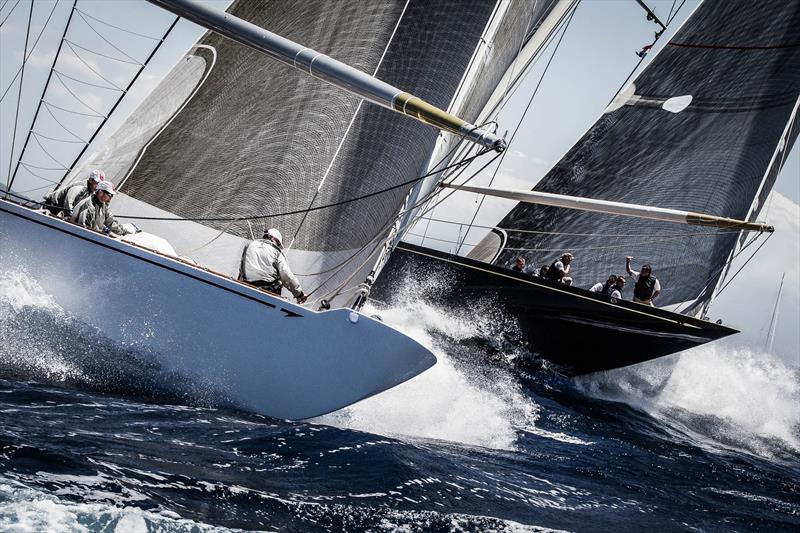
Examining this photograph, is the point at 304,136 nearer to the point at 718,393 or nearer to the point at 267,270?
the point at 267,270

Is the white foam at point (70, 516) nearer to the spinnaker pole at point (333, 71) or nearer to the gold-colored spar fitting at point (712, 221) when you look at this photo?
the spinnaker pole at point (333, 71)

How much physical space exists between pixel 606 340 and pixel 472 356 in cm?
224

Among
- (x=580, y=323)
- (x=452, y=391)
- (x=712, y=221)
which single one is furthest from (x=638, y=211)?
(x=580, y=323)

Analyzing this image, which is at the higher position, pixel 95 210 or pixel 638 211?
pixel 638 211

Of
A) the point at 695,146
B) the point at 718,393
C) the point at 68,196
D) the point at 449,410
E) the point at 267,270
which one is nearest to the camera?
the point at 267,270

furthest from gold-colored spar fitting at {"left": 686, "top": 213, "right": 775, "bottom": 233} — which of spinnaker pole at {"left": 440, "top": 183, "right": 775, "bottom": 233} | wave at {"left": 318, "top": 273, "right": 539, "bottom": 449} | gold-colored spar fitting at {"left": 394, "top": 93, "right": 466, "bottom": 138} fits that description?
gold-colored spar fitting at {"left": 394, "top": 93, "right": 466, "bottom": 138}

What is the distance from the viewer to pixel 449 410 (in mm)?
7621

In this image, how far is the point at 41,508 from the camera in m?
3.48

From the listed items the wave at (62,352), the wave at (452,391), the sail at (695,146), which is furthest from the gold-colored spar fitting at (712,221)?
the sail at (695,146)

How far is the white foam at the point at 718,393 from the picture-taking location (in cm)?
1209

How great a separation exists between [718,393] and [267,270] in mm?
11375

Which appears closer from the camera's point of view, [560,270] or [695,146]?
[560,270]

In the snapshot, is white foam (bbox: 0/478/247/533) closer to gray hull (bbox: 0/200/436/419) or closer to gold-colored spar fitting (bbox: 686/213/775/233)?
gray hull (bbox: 0/200/436/419)

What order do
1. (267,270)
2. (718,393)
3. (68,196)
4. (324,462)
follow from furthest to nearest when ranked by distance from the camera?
(718,393), (68,196), (267,270), (324,462)
